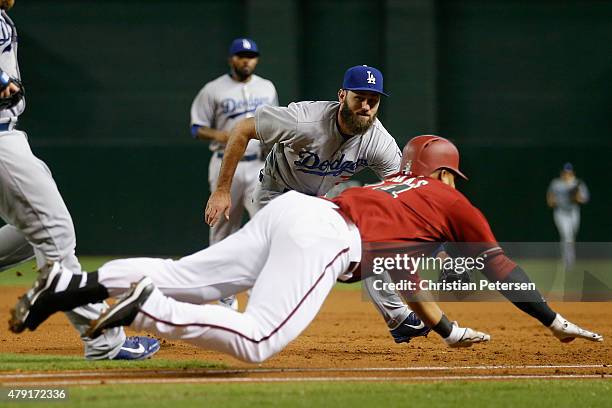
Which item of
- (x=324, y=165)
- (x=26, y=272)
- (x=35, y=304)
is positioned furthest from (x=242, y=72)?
(x=26, y=272)

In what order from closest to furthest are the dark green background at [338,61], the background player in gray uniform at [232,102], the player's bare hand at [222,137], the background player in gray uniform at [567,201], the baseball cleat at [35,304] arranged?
1. the baseball cleat at [35,304]
2. the player's bare hand at [222,137]
3. the background player in gray uniform at [232,102]
4. the background player in gray uniform at [567,201]
5. the dark green background at [338,61]

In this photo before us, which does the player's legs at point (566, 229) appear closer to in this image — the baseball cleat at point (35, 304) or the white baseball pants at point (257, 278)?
the white baseball pants at point (257, 278)

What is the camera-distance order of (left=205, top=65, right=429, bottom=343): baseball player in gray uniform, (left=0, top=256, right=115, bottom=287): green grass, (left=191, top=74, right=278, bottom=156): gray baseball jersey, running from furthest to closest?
(left=0, top=256, right=115, bottom=287): green grass → (left=191, top=74, right=278, bottom=156): gray baseball jersey → (left=205, top=65, right=429, bottom=343): baseball player in gray uniform

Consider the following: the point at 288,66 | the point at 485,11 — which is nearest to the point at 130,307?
the point at 288,66

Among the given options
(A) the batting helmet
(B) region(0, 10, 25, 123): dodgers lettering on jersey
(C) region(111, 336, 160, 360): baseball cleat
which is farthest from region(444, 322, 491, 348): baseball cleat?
(B) region(0, 10, 25, 123): dodgers lettering on jersey

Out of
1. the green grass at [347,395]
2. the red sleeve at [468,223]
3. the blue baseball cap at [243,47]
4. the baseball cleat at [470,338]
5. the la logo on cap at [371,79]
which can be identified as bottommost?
the baseball cleat at [470,338]

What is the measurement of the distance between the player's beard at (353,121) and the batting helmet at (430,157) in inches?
29.7

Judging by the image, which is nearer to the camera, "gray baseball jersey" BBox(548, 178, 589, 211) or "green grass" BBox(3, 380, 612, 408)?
"green grass" BBox(3, 380, 612, 408)

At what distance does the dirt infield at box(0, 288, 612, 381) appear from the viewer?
5176 mm

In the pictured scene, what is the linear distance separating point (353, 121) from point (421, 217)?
1272mm

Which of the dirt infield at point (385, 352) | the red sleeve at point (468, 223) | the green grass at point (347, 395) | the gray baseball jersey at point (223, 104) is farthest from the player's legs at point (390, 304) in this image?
the gray baseball jersey at point (223, 104)

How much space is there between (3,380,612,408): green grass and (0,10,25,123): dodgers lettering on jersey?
1.53 meters

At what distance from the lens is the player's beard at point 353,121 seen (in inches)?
228

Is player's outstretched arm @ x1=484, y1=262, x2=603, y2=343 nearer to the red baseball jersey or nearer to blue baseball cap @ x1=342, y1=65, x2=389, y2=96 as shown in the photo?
the red baseball jersey
